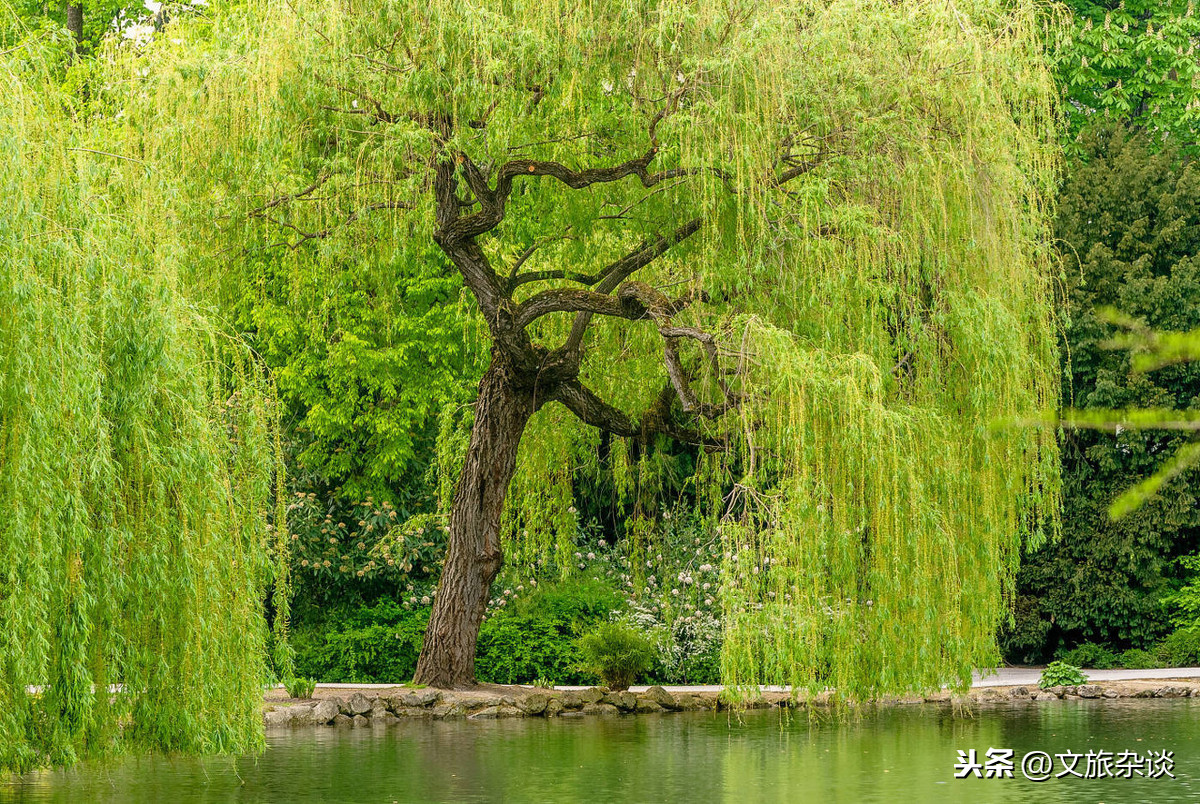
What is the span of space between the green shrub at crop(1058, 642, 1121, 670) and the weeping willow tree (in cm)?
755

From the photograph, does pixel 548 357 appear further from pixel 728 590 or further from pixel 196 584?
pixel 196 584

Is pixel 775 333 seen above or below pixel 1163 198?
below

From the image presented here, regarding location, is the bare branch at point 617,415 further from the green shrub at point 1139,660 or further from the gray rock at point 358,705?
the green shrub at point 1139,660

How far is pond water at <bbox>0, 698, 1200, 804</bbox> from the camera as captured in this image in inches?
430

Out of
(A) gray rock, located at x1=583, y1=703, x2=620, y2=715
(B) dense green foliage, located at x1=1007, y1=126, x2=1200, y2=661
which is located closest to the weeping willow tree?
(A) gray rock, located at x1=583, y1=703, x2=620, y2=715

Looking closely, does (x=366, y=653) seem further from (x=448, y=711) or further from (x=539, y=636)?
(x=448, y=711)

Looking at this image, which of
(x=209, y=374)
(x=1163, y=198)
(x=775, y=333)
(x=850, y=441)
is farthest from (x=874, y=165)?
(x=1163, y=198)

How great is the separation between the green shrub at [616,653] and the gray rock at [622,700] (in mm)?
585

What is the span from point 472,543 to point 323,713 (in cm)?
263

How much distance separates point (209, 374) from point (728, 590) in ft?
13.9

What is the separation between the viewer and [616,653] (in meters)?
17.4

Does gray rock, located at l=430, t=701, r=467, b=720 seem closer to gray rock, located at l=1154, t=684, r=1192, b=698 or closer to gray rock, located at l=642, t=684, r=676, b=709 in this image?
gray rock, located at l=642, t=684, r=676, b=709

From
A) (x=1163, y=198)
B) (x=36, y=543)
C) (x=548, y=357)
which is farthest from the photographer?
(x=1163, y=198)

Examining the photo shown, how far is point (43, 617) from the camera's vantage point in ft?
26.2
